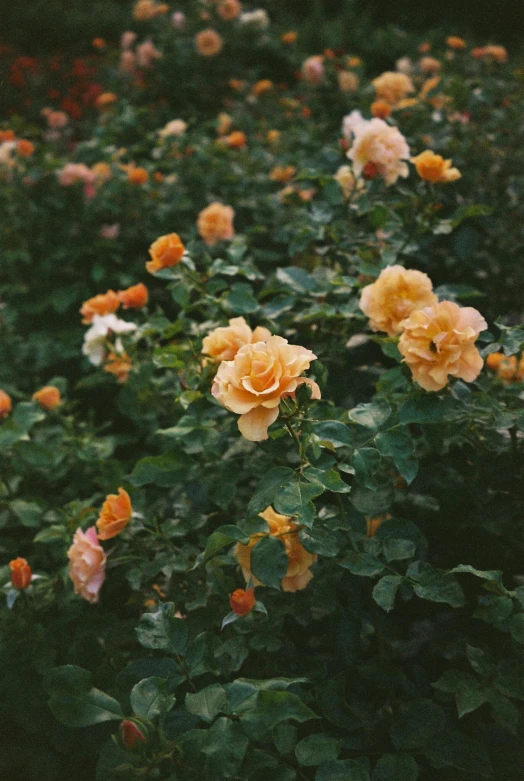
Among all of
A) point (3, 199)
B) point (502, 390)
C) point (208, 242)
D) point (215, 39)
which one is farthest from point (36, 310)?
point (215, 39)

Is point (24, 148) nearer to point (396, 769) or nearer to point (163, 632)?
point (163, 632)

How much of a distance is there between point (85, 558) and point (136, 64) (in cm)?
386

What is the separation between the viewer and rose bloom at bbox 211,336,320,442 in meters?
0.91

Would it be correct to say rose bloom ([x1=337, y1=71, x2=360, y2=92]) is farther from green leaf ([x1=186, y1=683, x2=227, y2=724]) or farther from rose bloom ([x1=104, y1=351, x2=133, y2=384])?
green leaf ([x1=186, y1=683, x2=227, y2=724])

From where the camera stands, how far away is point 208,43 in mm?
4148

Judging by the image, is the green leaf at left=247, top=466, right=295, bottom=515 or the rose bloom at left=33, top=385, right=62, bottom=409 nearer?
the green leaf at left=247, top=466, right=295, bottom=515

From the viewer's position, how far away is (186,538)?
4.91 ft

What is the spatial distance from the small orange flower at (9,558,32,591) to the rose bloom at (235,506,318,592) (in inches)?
16.7

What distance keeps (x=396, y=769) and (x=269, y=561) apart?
1.09 feet

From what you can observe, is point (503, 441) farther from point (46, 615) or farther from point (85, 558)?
point (46, 615)

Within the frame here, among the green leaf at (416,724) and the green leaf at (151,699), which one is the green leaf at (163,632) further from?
the green leaf at (416,724)

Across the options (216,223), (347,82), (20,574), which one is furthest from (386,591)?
(347,82)

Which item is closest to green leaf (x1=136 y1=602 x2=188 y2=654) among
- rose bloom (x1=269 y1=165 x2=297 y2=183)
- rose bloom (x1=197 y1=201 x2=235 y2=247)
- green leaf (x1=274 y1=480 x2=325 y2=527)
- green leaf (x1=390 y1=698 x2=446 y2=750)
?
green leaf (x1=274 y1=480 x2=325 y2=527)

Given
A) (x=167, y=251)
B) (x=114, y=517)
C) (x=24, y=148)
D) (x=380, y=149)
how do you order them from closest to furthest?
(x=114, y=517) → (x=167, y=251) → (x=380, y=149) → (x=24, y=148)
